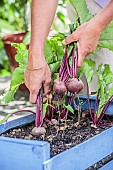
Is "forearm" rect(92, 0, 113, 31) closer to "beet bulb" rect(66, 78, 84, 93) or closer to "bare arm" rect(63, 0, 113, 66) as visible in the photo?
"bare arm" rect(63, 0, 113, 66)

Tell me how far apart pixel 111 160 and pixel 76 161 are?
0.97ft

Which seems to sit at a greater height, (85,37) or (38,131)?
(85,37)

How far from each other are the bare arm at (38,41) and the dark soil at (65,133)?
0.17 metres

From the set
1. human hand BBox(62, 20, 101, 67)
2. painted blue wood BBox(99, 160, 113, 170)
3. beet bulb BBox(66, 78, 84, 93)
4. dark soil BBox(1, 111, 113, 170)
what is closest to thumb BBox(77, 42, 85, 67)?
human hand BBox(62, 20, 101, 67)

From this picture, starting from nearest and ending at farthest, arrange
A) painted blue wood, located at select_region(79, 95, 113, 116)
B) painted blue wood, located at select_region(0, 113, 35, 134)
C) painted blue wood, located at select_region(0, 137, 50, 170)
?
painted blue wood, located at select_region(0, 137, 50, 170) → painted blue wood, located at select_region(0, 113, 35, 134) → painted blue wood, located at select_region(79, 95, 113, 116)

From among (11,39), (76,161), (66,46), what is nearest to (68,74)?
(66,46)

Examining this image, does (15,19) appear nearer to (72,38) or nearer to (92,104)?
(92,104)

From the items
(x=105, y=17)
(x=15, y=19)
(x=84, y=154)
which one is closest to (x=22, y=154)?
(x=84, y=154)

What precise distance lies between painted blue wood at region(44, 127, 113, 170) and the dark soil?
8 centimetres

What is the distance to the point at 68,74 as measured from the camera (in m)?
2.01

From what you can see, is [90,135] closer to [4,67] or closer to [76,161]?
[76,161]

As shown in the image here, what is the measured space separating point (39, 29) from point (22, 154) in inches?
19.5

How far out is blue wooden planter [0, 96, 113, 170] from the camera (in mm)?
1612

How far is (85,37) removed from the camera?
194 cm
